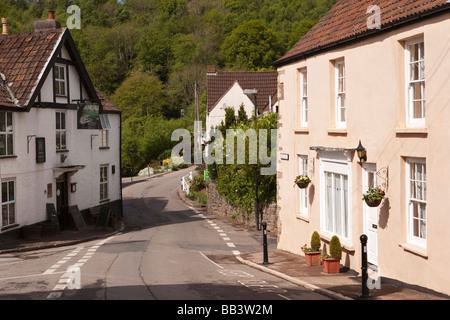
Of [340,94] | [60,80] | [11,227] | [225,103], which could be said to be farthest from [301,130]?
[225,103]

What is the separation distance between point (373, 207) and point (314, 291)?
239 cm

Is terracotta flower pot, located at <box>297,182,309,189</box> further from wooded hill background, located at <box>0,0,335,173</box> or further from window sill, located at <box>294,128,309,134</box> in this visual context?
wooded hill background, located at <box>0,0,335,173</box>

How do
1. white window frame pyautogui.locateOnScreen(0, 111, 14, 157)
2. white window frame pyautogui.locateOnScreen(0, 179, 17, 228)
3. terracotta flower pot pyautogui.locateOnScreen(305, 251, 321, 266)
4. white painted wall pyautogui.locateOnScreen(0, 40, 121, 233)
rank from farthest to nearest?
white painted wall pyautogui.locateOnScreen(0, 40, 121, 233) < white window frame pyautogui.locateOnScreen(0, 111, 14, 157) < white window frame pyautogui.locateOnScreen(0, 179, 17, 228) < terracotta flower pot pyautogui.locateOnScreen(305, 251, 321, 266)

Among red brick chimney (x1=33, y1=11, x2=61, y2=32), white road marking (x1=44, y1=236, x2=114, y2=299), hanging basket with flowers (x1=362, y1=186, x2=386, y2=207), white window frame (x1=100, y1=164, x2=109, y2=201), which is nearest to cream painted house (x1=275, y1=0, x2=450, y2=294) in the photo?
hanging basket with flowers (x1=362, y1=186, x2=386, y2=207)

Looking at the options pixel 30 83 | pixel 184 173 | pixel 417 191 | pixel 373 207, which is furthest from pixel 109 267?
pixel 184 173

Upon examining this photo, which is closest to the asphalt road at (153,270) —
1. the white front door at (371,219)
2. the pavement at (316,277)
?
the pavement at (316,277)

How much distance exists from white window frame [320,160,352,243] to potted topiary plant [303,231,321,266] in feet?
1.23

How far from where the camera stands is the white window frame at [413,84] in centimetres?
1192

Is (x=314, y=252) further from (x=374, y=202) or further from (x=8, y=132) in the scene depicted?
(x=8, y=132)

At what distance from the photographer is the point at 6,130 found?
23.7 m

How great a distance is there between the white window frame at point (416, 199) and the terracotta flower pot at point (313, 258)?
4247mm

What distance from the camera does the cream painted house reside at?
36.5ft

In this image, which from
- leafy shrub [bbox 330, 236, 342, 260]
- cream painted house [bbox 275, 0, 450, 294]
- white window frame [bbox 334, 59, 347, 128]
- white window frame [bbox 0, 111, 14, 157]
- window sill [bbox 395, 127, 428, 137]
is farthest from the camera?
white window frame [bbox 0, 111, 14, 157]

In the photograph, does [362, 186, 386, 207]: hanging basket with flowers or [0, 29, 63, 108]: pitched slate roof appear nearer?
[362, 186, 386, 207]: hanging basket with flowers
